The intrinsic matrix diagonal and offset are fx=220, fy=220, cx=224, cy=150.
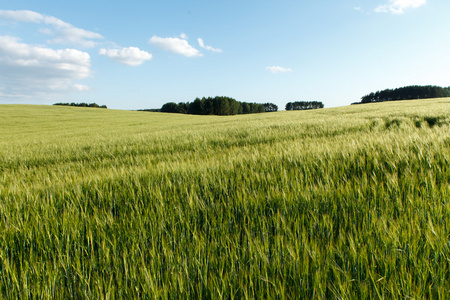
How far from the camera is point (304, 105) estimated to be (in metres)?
112

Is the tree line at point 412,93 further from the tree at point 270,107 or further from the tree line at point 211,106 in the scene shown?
the tree line at point 211,106

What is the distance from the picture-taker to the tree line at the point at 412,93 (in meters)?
77.9

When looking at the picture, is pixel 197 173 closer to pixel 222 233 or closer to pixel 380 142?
pixel 222 233

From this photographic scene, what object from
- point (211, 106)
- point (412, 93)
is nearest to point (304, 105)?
point (412, 93)

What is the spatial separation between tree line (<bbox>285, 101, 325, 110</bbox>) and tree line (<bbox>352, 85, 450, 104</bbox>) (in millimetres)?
22835

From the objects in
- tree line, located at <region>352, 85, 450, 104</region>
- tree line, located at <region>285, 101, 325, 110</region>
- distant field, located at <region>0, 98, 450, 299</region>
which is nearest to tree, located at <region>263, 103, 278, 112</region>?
tree line, located at <region>285, 101, 325, 110</region>

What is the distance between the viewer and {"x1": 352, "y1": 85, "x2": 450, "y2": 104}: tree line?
7791cm

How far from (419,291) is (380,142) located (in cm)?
210

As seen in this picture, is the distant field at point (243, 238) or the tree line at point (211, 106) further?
the tree line at point (211, 106)

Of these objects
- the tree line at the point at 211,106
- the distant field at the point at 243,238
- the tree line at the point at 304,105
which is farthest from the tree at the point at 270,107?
the distant field at the point at 243,238

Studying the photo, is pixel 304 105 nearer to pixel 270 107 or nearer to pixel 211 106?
pixel 270 107

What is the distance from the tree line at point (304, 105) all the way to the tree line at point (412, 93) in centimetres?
2284

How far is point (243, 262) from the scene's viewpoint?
0.88m

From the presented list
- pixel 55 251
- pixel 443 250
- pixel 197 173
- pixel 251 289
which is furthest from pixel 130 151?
pixel 443 250
